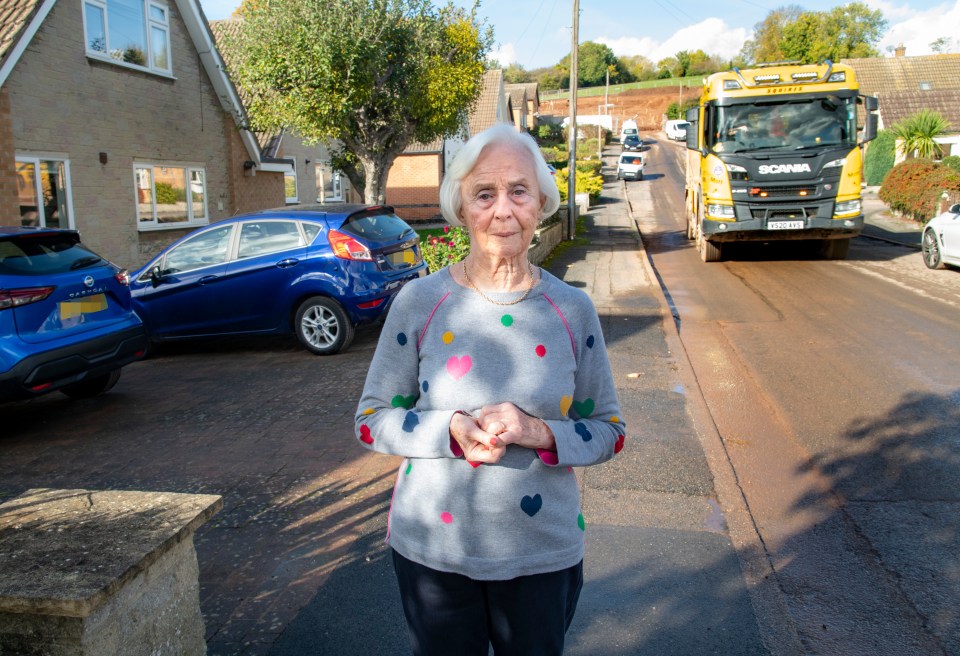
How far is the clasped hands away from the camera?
1.84 meters

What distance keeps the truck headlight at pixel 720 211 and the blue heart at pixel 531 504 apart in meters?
14.3

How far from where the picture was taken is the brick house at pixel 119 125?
12.0 meters

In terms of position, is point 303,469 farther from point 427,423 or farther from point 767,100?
point 767,100

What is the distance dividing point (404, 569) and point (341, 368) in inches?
241

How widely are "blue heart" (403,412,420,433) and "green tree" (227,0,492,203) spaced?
14476mm

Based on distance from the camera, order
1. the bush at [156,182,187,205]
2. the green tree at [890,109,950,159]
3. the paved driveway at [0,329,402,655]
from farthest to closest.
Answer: the green tree at [890,109,950,159] < the bush at [156,182,187,205] < the paved driveway at [0,329,402,655]

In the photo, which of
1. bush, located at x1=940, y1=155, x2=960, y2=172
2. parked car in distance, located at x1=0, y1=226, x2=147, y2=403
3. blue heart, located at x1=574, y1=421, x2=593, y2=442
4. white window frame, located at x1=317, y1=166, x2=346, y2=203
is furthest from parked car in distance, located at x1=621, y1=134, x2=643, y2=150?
blue heart, located at x1=574, y1=421, x2=593, y2=442

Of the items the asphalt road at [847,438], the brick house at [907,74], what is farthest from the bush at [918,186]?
the brick house at [907,74]

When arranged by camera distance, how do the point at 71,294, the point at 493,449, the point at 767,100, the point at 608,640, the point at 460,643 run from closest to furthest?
the point at 493,449, the point at 460,643, the point at 608,640, the point at 71,294, the point at 767,100

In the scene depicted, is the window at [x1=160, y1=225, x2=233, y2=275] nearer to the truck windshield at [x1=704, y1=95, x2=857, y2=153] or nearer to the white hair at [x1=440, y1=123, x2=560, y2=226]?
the white hair at [x1=440, y1=123, x2=560, y2=226]

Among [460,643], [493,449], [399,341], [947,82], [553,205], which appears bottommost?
[460,643]

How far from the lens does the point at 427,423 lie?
1955mm

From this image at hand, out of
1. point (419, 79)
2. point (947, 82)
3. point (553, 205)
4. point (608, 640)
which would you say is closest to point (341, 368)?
point (608, 640)

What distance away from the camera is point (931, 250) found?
1528 cm
